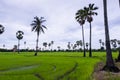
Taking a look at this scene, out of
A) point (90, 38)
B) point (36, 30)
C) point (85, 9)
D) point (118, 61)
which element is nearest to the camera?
point (118, 61)

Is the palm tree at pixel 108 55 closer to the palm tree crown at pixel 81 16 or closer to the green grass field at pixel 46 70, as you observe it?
the green grass field at pixel 46 70

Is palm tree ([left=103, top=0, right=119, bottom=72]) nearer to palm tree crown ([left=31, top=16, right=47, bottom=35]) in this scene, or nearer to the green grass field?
the green grass field

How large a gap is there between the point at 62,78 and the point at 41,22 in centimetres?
10120

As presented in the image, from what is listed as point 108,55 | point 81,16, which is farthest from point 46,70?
point 81,16

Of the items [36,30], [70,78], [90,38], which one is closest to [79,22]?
[90,38]

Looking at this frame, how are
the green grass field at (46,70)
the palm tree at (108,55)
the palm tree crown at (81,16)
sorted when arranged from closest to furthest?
the green grass field at (46,70) < the palm tree at (108,55) < the palm tree crown at (81,16)

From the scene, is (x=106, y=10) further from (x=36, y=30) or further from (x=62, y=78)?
(x=36, y=30)

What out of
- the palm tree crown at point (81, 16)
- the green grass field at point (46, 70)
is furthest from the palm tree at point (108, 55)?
the palm tree crown at point (81, 16)

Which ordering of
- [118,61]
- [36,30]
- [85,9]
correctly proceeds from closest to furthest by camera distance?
1. [118,61]
2. [85,9]
3. [36,30]

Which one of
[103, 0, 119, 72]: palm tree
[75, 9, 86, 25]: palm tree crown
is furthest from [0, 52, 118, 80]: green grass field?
[75, 9, 86, 25]: palm tree crown

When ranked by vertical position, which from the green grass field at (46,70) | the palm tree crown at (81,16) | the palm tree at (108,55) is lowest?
the green grass field at (46,70)

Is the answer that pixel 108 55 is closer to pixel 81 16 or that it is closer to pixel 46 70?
pixel 46 70

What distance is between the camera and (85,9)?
106m

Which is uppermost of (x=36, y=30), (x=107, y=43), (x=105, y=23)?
(x=36, y=30)
